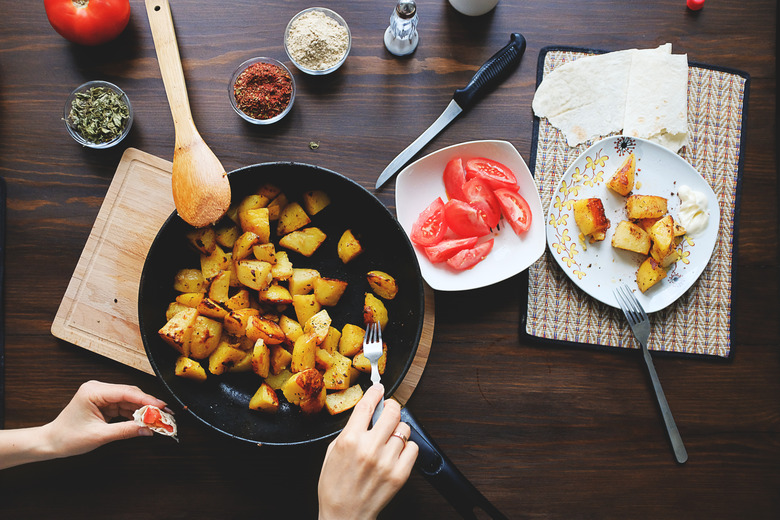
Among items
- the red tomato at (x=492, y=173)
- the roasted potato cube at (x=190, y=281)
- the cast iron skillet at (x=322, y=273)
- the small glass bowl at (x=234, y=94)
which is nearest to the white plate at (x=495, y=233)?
the red tomato at (x=492, y=173)

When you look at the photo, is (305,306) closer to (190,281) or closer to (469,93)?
(190,281)

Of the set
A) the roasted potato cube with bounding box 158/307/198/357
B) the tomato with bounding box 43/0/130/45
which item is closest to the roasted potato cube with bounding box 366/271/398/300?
the roasted potato cube with bounding box 158/307/198/357

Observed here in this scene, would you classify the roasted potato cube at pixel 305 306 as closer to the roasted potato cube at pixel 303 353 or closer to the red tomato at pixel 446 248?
the roasted potato cube at pixel 303 353

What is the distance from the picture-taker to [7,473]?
182 cm

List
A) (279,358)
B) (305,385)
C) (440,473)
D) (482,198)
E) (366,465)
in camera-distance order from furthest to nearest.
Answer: (482,198), (279,358), (305,385), (440,473), (366,465)

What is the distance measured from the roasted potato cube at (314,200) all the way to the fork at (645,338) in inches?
42.4

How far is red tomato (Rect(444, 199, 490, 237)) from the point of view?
1.76 metres

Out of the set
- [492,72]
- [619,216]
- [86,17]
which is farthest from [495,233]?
[86,17]

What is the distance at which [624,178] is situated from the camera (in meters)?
1.82

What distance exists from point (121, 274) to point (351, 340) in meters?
0.82

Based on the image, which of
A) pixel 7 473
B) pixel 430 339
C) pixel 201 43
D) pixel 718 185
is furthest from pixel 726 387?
pixel 7 473

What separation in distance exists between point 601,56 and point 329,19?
Answer: 0.98 metres

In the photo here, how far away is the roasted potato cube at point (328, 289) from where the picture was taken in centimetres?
171

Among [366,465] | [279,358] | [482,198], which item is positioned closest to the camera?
[366,465]
